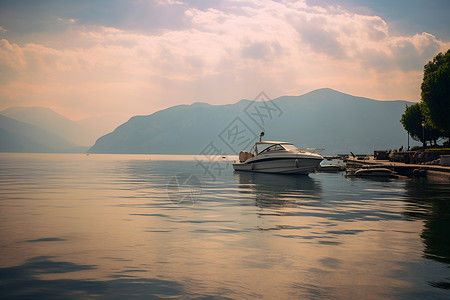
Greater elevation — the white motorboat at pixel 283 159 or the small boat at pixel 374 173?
the white motorboat at pixel 283 159

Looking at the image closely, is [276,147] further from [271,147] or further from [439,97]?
[439,97]

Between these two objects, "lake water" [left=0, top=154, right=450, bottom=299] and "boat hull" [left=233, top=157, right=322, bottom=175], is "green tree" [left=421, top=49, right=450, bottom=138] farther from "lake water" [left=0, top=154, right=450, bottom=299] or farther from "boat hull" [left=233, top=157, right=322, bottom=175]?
"lake water" [left=0, top=154, right=450, bottom=299]

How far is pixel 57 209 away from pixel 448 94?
186ft

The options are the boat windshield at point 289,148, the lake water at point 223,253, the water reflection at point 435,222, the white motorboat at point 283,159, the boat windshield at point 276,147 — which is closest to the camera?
the lake water at point 223,253

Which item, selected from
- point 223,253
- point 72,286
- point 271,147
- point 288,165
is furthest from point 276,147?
point 72,286

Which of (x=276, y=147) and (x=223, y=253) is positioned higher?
(x=276, y=147)

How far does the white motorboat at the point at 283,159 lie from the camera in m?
47.2

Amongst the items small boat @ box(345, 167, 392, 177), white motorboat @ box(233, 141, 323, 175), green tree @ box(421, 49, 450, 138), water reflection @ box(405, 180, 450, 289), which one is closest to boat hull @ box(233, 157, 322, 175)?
white motorboat @ box(233, 141, 323, 175)

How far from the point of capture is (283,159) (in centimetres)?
4844

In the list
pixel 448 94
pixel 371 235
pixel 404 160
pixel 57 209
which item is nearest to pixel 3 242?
pixel 57 209

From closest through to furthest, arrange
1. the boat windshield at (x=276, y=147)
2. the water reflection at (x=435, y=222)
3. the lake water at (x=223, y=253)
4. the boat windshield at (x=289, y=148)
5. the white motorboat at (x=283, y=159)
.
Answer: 1. the lake water at (x=223, y=253)
2. the water reflection at (x=435, y=222)
3. the white motorboat at (x=283, y=159)
4. the boat windshield at (x=276, y=147)
5. the boat windshield at (x=289, y=148)

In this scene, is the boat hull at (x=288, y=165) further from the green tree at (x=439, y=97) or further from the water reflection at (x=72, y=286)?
the water reflection at (x=72, y=286)

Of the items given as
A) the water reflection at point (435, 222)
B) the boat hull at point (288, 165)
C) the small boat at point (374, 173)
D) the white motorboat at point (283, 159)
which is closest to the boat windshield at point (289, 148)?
the white motorboat at point (283, 159)

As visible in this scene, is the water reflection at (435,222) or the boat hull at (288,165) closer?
the water reflection at (435,222)
